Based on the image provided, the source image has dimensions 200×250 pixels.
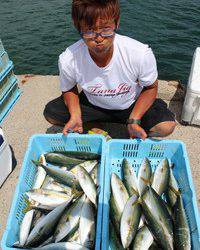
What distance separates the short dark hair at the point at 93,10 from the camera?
8.91 feet

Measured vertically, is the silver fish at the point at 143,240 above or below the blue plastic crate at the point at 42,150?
below

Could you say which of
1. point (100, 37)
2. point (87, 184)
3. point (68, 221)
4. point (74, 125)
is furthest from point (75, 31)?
point (68, 221)

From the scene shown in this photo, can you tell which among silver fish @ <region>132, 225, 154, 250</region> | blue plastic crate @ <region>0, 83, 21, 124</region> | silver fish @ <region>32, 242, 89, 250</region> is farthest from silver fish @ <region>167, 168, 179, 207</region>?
blue plastic crate @ <region>0, 83, 21, 124</region>

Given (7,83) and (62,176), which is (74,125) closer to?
(62,176)

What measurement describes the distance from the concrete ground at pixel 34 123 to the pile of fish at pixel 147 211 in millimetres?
550

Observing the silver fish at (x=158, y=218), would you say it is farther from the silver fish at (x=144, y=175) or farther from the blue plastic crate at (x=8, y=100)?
the blue plastic crate at (x=8, y=100)

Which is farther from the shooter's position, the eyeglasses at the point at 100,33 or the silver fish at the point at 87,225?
the eyeglasses at the point at 100,33

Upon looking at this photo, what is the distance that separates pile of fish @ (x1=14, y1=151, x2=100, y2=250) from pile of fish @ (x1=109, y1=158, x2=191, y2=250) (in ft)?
→ 0.77

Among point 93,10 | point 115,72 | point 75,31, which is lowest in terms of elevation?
point 75,31

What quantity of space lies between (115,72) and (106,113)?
0.65 m

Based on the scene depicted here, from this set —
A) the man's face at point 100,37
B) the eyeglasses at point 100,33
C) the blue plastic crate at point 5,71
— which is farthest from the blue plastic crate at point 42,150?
the blue plastic crate at point 5,71

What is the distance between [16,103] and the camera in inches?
200

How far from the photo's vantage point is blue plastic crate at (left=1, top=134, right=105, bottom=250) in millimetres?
2906

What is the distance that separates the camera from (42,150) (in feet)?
12.2
